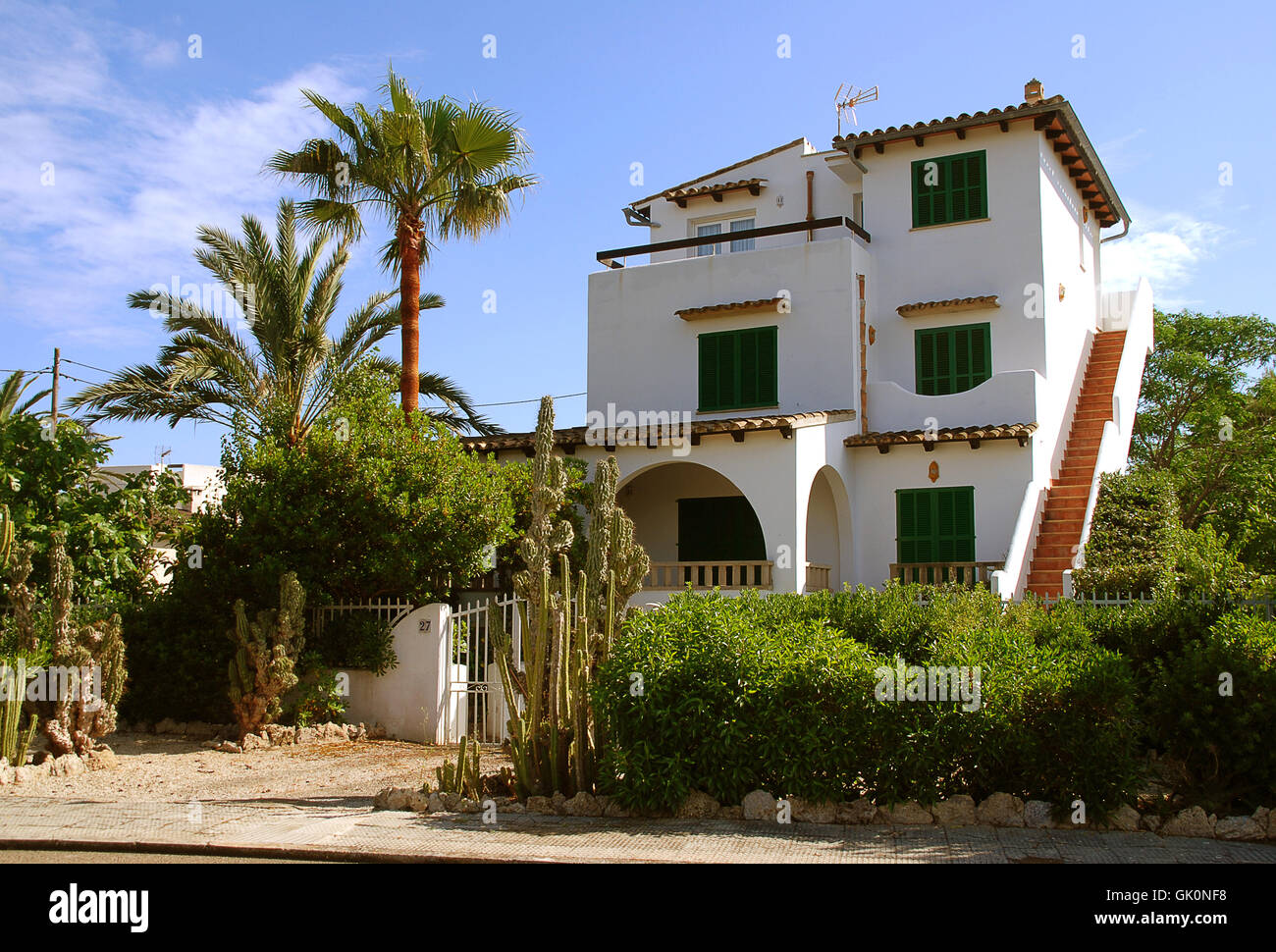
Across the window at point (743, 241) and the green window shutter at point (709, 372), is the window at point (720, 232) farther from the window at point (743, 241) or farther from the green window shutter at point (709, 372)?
the green window shutter at point (709, 372)

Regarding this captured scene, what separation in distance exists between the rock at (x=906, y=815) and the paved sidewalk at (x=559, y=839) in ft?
0.41

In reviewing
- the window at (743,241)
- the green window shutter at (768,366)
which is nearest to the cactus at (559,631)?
the green window shutter at (768,366)

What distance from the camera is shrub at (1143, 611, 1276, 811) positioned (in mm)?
8211

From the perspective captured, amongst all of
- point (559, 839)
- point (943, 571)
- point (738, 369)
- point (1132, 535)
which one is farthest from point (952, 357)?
point (559, 839)

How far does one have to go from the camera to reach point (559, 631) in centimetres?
988

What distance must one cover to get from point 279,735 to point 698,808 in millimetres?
6905

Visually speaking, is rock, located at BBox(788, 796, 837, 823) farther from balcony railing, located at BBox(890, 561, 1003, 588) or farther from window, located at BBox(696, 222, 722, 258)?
window, located at BBox(696, 222, 722, 258)

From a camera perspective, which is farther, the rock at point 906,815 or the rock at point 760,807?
the rock at point 760,807

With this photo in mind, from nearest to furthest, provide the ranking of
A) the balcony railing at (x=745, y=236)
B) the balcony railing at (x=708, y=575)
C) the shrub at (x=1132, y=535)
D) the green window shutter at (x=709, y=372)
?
1. the shrub at (x=1132, y=535)
2. the balcony railing at (x=708, y=575)
3. the balcony railing at (x=745, y=236)
4. the green window shutter at (x=709, y=372)

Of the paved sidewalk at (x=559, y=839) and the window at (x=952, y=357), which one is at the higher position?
the window at (x=952, y=357)

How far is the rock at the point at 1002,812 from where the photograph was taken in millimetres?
8516

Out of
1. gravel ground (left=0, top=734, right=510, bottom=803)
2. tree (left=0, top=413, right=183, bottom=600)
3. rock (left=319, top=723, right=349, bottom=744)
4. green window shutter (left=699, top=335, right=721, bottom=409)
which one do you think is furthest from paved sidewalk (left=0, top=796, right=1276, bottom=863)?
green window shutter (left=699, top=335, right=721, bottom=409)

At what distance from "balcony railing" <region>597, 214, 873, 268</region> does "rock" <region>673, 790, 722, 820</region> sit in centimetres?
1287
